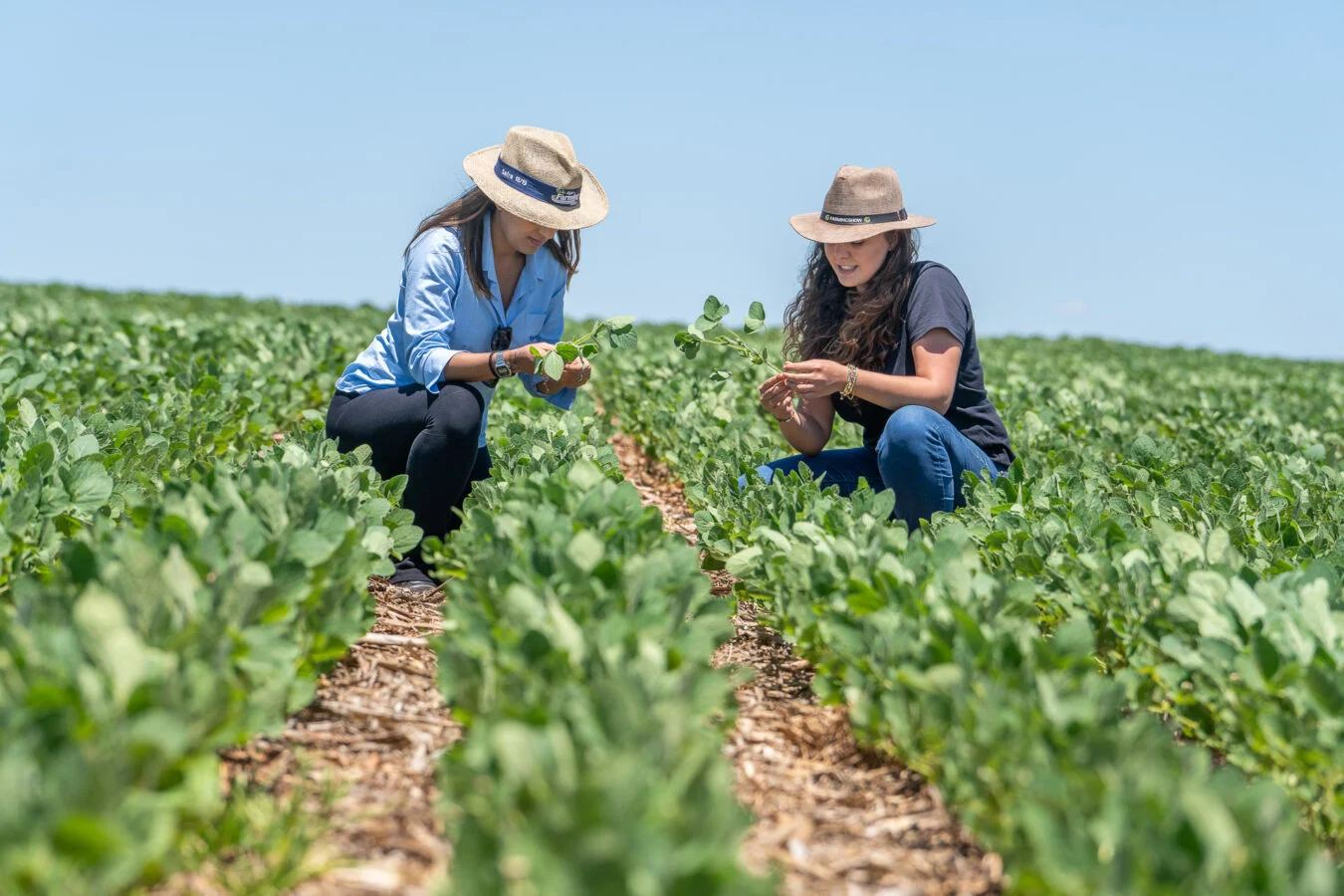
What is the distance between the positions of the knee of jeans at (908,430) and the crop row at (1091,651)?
0.30m

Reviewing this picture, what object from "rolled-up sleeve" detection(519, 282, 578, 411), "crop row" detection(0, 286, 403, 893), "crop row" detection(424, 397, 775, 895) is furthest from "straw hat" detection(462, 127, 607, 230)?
"crop row" detection(424, 397, 775, 895)

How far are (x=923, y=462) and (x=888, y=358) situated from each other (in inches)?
20.8

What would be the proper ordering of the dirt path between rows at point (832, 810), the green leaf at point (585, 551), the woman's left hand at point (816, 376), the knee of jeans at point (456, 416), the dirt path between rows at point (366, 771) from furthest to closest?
the knee of jeans at point (456, 416), the woman's left hand at point (816, 376), the green leaf at point (585, 551), the dirt path between rows at point (832, 810), the dirt path between rows at point (366, 771)

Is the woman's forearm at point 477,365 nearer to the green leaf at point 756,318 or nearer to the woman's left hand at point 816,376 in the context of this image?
the green leaf at point 756,318

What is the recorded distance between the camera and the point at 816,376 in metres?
4.33

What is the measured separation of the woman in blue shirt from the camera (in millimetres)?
4395

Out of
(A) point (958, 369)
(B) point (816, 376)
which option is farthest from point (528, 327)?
(A) point (958, 369)

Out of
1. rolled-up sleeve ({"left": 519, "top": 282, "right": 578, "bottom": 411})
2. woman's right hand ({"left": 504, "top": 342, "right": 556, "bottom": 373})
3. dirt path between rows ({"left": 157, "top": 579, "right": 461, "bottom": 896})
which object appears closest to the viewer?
dirt path between rows ({"left": 157, "top": 579, "right": 461, "bottom": 896})

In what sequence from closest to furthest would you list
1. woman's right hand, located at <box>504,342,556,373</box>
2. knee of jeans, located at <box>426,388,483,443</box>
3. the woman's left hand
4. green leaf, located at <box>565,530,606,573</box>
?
green leaf, located at <box>565,530,606,573</box> < woman's right hand, located at <box>504,342,556,373</box> < the woman's left hand < knee of jeans, located at <box>426,388,483,443</box>

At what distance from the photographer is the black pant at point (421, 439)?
4449mm

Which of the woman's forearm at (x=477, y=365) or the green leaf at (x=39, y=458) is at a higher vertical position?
the woman's forearm at (x=477, y=365)

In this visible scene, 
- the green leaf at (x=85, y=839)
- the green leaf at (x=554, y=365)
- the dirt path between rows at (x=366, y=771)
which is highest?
the green leaf at (x=554, y=365)

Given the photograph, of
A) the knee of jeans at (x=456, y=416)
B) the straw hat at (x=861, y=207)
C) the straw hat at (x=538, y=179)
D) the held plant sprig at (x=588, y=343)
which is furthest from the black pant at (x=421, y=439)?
the straw hat at (x=861, y=207)

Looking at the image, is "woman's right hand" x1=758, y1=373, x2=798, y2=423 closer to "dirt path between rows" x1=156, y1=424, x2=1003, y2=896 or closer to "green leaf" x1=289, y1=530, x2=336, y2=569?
"dirt path between rows" x1=156, y1=424, x2=1003, y2=896
